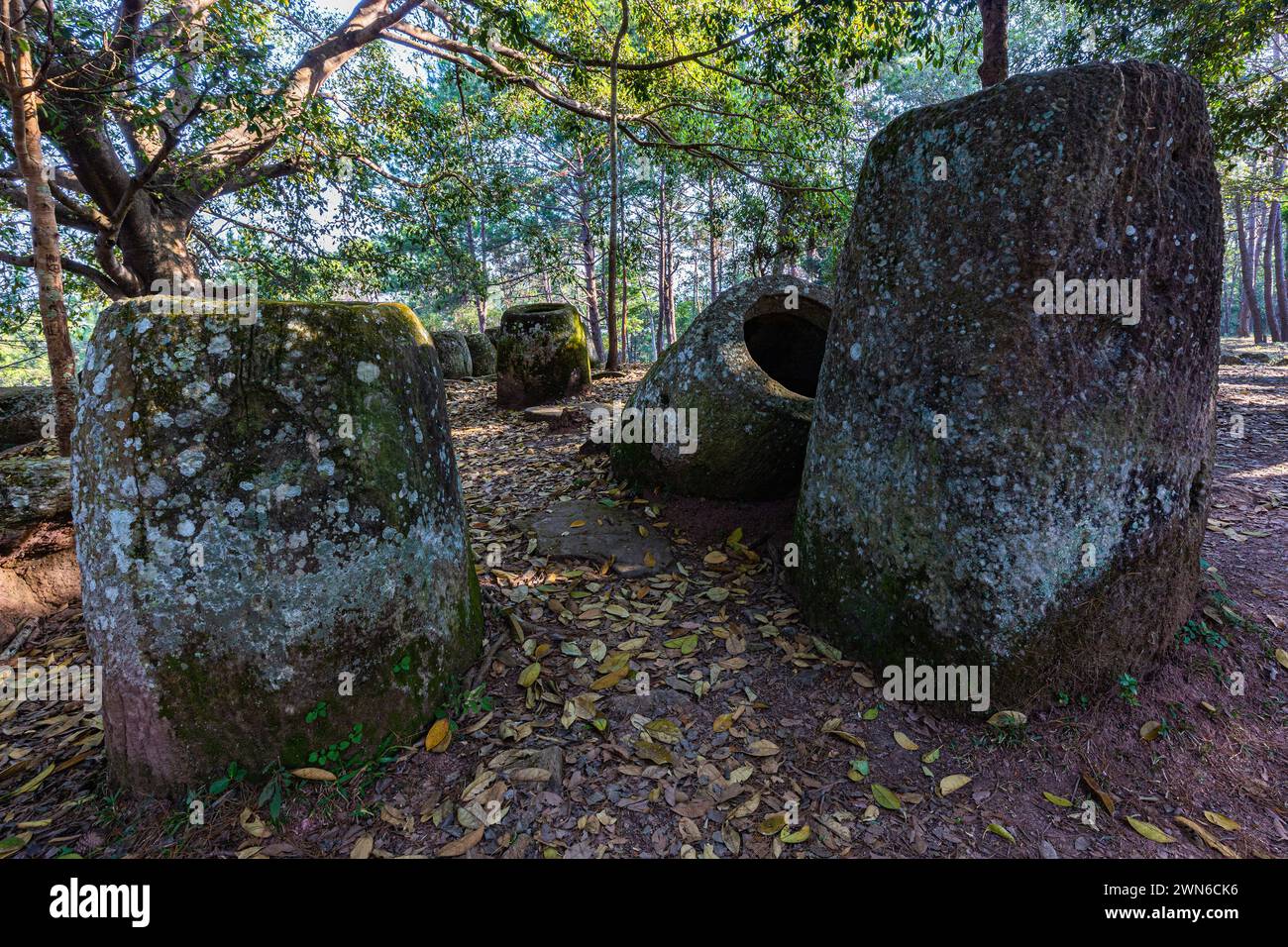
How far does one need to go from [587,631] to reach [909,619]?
1630 millimetres

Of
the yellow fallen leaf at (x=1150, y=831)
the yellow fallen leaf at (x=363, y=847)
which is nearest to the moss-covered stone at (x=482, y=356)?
the yellow fallen leaf at (x=363, y=847)

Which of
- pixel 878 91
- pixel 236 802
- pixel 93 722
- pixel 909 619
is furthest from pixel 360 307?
pixel 878 91

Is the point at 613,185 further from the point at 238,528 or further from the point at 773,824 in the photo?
the point at 773,824

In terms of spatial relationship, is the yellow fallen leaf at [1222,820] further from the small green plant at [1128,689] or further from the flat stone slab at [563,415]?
the flat stone slab at [563,415]

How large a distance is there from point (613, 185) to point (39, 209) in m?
5.45

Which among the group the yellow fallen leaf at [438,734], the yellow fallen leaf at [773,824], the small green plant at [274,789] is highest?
the yellow fallen leaf at [438,734]

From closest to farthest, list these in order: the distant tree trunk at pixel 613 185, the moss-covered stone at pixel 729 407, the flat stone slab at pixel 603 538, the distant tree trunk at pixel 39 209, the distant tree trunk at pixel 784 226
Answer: the distant tree trunk at pixel 39 209
the flat stone slab at pixel 603 538
the moss-covered stone at pixel 729 407
the distant tree trunk at pixel 613 185
the distant tree trunk at pixel 784 226

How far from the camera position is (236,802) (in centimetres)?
220

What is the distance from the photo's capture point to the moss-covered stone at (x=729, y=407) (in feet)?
13.1

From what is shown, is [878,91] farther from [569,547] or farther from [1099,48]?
[569,547]

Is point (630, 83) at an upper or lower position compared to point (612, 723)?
upper

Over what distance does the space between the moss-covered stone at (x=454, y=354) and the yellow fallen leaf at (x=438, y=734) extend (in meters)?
9.69

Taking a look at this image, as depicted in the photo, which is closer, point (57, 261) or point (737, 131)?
point (57, 261)

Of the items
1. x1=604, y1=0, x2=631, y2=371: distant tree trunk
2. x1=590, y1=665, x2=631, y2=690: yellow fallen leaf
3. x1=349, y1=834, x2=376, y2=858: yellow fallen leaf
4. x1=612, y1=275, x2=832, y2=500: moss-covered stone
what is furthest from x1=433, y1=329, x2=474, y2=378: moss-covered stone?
x1=349, y1=834, x2=376, y2=858: yellow fallen leaf
